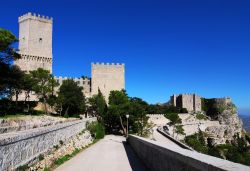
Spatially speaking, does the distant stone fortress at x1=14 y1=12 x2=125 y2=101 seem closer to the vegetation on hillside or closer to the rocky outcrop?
the vegetation on hillside

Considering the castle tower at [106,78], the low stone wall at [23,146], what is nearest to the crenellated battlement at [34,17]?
the castle tower at [106,78]

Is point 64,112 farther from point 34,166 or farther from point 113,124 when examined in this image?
point 34,166

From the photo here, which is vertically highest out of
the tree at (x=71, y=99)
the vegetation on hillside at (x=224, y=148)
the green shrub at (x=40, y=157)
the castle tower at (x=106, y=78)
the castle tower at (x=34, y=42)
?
the castle tower at (x=34, y=42)

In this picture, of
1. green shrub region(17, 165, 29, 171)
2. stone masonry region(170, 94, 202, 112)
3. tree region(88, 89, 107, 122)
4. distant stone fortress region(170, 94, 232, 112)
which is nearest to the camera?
green shrub region(17, 165, 29, 171)

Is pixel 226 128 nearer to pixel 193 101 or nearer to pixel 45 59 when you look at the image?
pixel 193 101

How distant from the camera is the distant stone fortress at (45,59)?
63.1 meters

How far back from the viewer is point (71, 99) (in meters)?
50.9

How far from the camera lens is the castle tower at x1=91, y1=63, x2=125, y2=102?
218 feet

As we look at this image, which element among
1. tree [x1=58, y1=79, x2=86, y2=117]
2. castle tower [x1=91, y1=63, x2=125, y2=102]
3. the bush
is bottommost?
the bush

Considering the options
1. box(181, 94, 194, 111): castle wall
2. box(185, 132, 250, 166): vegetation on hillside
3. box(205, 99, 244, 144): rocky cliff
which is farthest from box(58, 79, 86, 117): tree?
box(181, 94, 194, 111): castle wall

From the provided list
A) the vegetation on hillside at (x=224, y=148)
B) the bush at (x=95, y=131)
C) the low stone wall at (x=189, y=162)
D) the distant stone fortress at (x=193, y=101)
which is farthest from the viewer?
the distant stone fortress at (x=193, y=101)

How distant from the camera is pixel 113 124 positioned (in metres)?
45.3

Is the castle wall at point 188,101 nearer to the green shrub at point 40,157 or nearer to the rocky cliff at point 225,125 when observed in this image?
the rocky cliff at point 225,125

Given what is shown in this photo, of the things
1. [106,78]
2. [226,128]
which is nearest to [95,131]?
[106,78]
